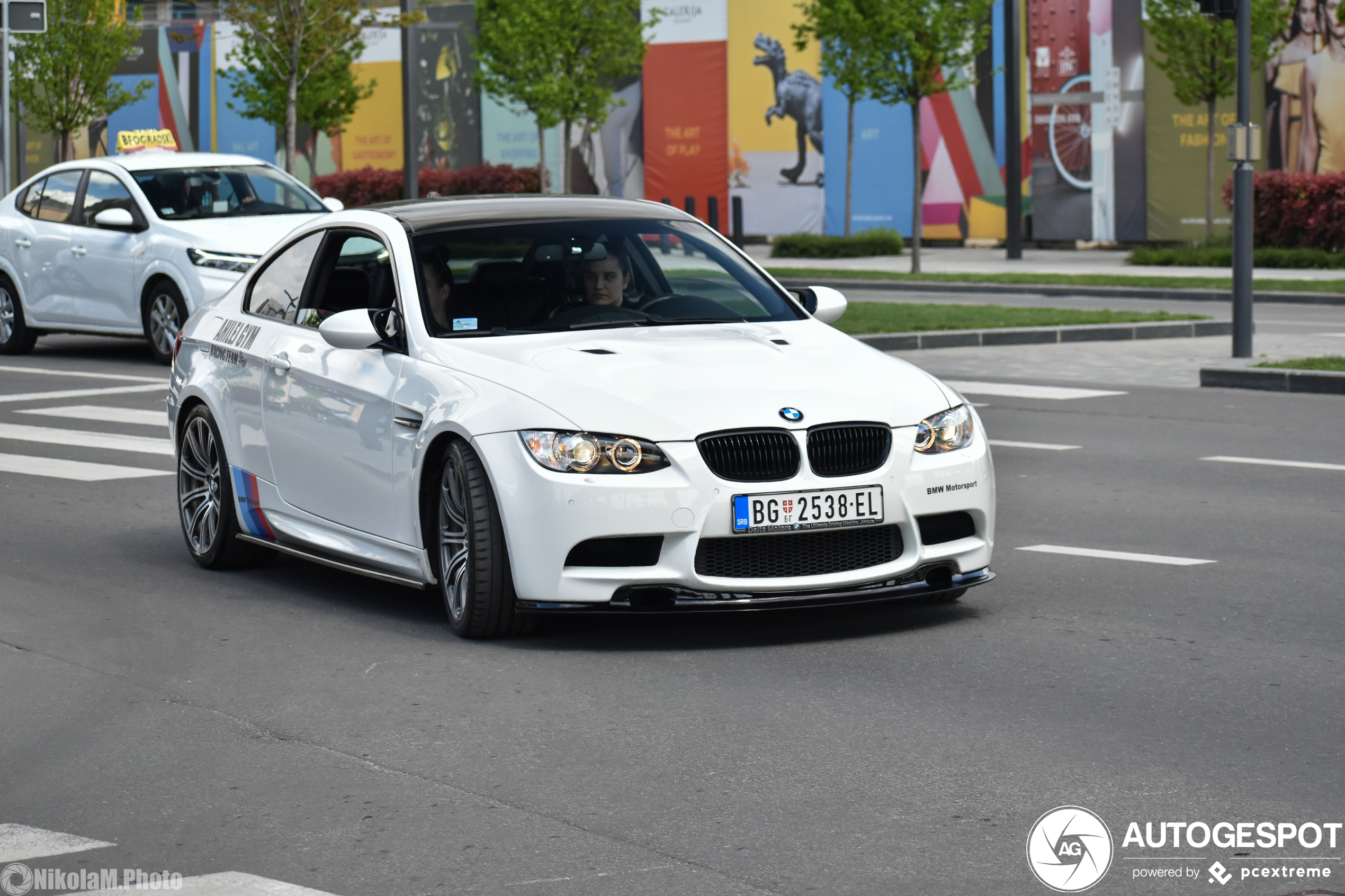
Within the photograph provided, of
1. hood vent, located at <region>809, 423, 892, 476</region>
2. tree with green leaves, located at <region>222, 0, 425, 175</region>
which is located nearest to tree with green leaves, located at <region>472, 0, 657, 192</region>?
tree with green leaves, located at <region>222, 0, 425, 175</region>

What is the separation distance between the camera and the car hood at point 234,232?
17359 mm

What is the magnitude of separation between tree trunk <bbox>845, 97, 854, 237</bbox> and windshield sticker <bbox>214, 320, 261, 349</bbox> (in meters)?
25.3

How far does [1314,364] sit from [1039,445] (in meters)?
4.01

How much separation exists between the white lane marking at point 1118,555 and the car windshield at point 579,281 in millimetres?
1546

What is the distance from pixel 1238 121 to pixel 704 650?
1097cm

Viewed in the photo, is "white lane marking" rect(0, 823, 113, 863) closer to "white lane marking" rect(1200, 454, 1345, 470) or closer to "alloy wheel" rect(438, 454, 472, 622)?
"alloy wheel" rect(438, 454, 472, 622)

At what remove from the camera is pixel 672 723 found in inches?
227

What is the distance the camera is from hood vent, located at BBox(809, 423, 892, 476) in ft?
21.8

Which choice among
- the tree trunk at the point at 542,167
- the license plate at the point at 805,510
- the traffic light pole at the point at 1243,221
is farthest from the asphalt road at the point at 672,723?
the tree trunk at the point at 542,167

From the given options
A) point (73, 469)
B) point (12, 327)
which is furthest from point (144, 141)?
point (73, 469)

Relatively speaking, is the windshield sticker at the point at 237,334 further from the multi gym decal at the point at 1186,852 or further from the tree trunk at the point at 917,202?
the tree trunk at the point at 917,202

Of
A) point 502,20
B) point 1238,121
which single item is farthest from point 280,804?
point 502,20

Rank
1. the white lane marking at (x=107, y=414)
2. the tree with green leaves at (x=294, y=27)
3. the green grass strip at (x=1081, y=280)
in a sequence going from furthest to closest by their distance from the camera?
the tree with green leaves at (x=294, y=27) → the green grass strip at (x=1081, y=280) → the white lane marking at (x=107, y=414)

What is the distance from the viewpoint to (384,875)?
4.44m
